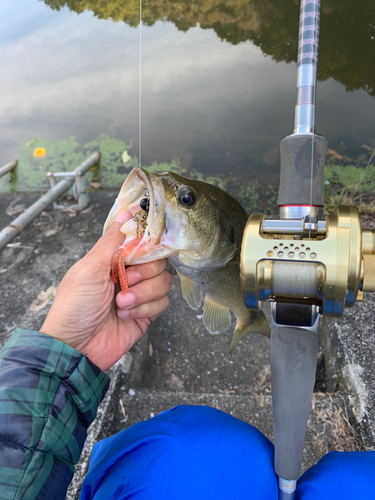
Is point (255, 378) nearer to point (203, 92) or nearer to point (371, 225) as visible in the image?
point (371, 225)

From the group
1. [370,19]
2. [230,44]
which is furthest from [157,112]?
[370,19]

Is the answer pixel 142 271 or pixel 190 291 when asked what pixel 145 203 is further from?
pixel 190 291

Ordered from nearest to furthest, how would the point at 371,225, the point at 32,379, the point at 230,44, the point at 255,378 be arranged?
1. the point at 32,379
2. the point at 255,378
3. the point at 371,225
4. the point at 230,44

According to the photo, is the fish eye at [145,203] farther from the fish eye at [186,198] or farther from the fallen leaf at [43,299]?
the fallen leaf at [43,299]

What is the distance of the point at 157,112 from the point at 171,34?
136 centimetres

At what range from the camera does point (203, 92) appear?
4.91 m

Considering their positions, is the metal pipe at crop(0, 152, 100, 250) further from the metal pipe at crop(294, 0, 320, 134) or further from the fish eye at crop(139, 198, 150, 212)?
the metal pipe at crop(294, 0, 320, 134)

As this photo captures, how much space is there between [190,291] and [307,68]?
1.03 m

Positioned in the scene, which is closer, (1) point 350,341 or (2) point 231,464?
(2) point 231,464

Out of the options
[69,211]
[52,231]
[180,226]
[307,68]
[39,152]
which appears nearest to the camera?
[307,68]

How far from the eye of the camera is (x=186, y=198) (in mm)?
1242

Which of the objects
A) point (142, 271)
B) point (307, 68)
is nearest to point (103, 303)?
point (142, 271)

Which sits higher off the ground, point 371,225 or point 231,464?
point 371,225

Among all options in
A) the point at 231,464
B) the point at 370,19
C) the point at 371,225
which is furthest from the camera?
the point at 370,19
